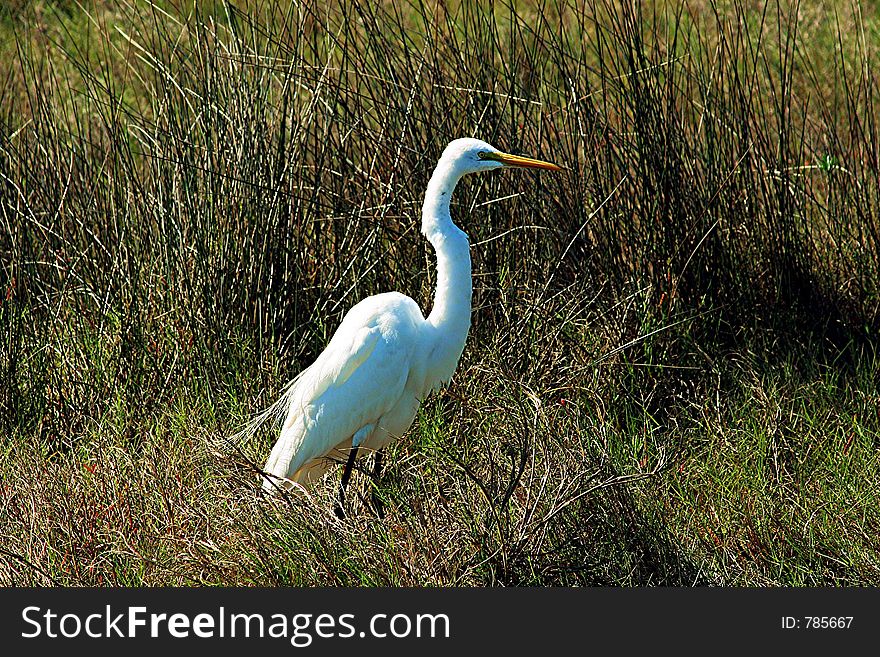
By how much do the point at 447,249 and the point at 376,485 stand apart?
2.16 feet

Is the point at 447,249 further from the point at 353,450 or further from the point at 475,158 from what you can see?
the point at 353,450

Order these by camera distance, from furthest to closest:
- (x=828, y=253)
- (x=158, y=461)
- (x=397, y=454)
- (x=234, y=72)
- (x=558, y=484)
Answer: (x=828, y=253) → (x=234, y=72) → (x=397, y=454) → (x=158, y=461) → (x=558, y=484)

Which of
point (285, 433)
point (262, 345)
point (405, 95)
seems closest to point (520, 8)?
point (405, 95)

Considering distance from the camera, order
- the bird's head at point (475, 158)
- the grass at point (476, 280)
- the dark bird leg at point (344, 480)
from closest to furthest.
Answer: the dark bird leg at point (344, 480) < the bird's head at point (475, 158) < the grass at point (476, 280)

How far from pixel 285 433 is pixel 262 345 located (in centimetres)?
58

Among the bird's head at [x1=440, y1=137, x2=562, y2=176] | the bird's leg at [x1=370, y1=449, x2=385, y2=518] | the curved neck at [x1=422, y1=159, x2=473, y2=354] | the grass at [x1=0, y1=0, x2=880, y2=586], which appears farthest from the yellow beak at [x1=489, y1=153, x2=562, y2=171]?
the bird's leg at [x1=370, y1=449, x2=385, y2=518]

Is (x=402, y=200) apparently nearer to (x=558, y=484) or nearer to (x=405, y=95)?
(x=405, y=95)

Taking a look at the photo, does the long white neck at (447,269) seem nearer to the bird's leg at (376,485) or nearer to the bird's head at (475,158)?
the bird's head at (475,158)

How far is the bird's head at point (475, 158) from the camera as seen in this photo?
9.86 ft

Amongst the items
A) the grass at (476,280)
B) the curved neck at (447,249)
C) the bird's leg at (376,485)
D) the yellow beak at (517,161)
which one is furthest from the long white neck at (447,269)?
the bird's leg at (376,485)

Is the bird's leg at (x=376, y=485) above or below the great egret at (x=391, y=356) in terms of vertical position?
below

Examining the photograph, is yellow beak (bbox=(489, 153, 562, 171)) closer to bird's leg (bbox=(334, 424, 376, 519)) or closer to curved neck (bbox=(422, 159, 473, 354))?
curved neck (bbox=(422, 159, 473, 354))

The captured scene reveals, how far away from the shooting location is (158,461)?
3143 mm

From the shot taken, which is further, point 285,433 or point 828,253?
point 828,253
